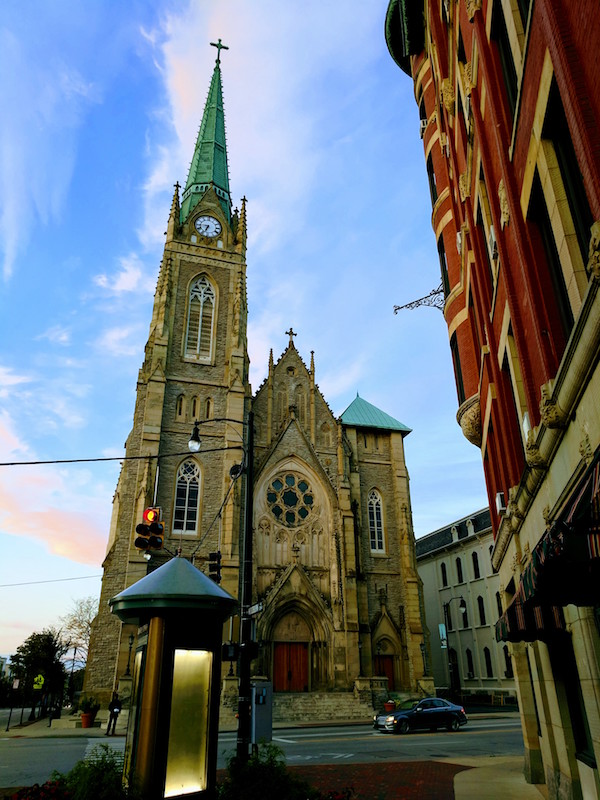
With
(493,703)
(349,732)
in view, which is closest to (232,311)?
(349,732)

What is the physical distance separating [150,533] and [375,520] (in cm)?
2848

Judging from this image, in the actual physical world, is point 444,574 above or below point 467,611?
above

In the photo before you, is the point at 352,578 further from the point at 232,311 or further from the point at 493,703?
the point at 232,311

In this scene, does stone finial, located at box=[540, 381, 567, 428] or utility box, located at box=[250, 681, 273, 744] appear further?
utility box, located at box=[250, 681, 273, 744]

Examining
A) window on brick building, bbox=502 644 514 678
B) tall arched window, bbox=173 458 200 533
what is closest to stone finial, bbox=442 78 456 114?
tall arched window, bbox=173 458 200 533

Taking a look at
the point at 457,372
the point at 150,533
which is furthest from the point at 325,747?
the point at 457,372

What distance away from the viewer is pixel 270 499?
35594mm

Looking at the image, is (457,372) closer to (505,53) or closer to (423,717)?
(505,53)

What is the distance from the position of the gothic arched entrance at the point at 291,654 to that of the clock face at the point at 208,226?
88.6 ft

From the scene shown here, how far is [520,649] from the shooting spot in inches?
529

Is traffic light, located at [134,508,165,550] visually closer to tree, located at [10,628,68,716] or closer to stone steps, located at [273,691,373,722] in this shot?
stone steps, located at [273,691,373,722]

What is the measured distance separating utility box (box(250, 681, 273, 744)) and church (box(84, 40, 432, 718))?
62.9 ft

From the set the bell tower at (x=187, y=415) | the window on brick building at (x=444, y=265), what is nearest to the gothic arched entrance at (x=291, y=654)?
the bell tower at (x=187, y=415)

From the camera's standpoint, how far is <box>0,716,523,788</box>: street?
46.0 feet
